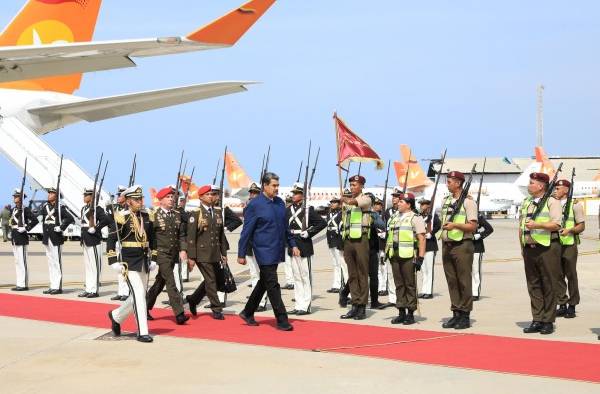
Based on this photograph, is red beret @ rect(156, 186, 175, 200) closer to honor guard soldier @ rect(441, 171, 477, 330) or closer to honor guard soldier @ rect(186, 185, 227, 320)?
honor guard soldier @ rect(186, 185, 227, 320)

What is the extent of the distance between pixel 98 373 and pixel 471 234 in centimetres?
470

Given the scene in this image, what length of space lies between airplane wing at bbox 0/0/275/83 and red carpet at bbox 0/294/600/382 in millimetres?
3339

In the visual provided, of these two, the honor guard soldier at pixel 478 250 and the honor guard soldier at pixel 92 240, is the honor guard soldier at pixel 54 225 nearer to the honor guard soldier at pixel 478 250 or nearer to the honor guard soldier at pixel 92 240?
the honor guard soldier at pixel 92 240

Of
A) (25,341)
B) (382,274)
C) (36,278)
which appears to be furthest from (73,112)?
(25,341)

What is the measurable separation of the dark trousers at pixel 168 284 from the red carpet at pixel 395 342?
0.24 meters

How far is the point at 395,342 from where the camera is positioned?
9078 millimetres

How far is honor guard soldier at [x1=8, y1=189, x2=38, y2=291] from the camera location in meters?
15.3

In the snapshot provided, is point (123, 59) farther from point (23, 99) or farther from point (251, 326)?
point (23, 99)

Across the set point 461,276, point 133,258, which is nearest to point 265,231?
point 133,258

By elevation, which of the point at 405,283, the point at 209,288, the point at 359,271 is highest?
the point at 359,271

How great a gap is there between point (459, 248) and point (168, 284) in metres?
3.50

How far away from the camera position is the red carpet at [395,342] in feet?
25.2

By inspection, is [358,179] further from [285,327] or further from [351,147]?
[351,147]

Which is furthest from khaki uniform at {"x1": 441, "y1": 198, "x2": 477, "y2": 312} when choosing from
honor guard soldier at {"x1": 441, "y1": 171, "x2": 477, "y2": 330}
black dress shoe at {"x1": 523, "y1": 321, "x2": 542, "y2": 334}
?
black dress shoe at {"x1": 523, "y1": 321, "x2": 542, "y2": 334}
